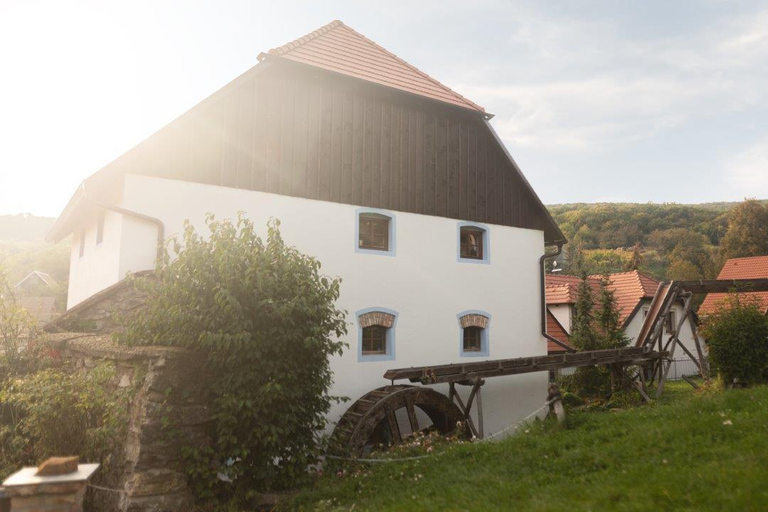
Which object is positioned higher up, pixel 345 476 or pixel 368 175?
pixel 368 175

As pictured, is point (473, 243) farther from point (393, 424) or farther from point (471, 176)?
point (393, 424)

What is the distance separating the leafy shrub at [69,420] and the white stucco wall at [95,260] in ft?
7.98

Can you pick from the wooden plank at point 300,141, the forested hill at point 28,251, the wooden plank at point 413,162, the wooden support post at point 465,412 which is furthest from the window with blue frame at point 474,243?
the forested hill at point 28,251

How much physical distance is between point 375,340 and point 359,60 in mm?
6126

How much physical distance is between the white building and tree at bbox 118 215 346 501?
2592mm

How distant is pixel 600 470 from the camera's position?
5.32 m

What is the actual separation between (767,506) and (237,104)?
9.15m

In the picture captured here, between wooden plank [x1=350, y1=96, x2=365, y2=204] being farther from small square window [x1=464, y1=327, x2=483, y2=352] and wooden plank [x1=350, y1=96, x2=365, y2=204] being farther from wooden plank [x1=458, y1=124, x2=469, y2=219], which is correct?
small square window [x1=464, y1=327, x2=483, y2=352]

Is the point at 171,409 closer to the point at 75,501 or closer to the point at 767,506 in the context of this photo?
the point at 75,501

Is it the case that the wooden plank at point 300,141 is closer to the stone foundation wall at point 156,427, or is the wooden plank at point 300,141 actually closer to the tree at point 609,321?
the stone foundation wall at point 156,427

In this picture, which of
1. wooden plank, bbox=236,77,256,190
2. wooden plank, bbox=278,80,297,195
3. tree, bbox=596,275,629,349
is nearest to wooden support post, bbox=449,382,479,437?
wooden plank, bbox=278,80,297,195

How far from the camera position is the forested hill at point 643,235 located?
162ft

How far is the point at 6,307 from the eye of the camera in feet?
26.6

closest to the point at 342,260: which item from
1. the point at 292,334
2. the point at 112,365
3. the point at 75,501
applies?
the point at 292,334
